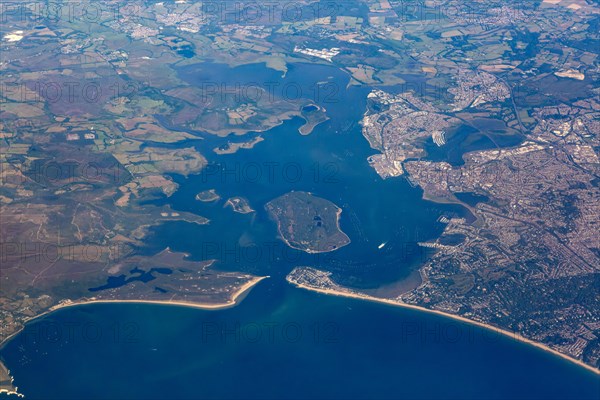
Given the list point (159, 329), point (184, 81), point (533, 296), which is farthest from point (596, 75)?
point (159, 329)

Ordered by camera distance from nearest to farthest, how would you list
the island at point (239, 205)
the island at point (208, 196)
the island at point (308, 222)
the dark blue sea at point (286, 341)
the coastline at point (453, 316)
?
the dark blue sea at point (286, 341)
the coastline at point (453, 316)
the island at point (308, 222)
the island at point (239, 205)
the island at point (208, 196)

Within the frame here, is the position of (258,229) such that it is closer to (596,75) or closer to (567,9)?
(596,75)

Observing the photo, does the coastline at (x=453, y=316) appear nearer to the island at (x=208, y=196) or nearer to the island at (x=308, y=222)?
the island at (x=308, y=222)

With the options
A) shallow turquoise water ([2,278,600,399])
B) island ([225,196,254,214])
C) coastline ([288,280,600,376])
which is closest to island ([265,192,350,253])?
island ([225,196,254,214])

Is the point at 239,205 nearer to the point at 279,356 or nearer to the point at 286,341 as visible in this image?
the point at 286,341

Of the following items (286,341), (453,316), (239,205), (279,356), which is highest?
(239,205)

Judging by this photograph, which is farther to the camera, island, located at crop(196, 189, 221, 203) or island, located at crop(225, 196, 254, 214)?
island, located at crop(196, 189, 221, 203)

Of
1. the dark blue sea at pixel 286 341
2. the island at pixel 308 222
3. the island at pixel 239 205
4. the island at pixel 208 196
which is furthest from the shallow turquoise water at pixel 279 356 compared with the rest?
the island at pixel 208 196

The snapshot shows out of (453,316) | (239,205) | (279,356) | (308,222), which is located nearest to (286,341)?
(279,356)

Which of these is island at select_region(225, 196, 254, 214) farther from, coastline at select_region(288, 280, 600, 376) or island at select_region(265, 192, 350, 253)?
coastline at select_region(288, 280, 600, 376)

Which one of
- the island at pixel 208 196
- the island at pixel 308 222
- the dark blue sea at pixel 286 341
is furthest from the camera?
the island at pixel 208 196
